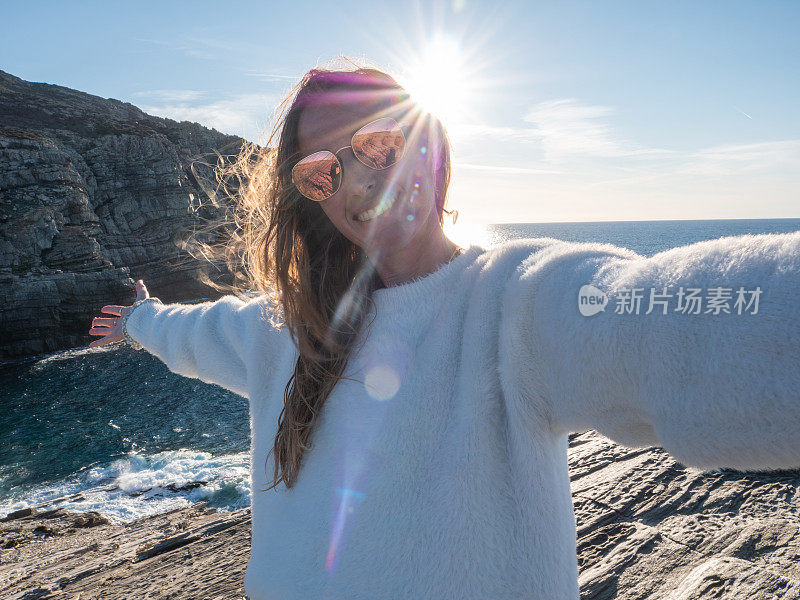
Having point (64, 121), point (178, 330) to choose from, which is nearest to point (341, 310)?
point (178, 330)

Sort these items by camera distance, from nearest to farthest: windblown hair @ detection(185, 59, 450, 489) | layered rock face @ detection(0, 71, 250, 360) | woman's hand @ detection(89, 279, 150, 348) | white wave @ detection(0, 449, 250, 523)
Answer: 1. windblown hair @ detection(185, 59, 450, 489)
2. woman's hand @ detection(89, 279, 150, 348)
3. white wave @ detection(0, 449, 250, 523)
4. layered rock face @ detection(0, 71, 250, 360)

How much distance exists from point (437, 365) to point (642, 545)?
203cm

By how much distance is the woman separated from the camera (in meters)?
0.62

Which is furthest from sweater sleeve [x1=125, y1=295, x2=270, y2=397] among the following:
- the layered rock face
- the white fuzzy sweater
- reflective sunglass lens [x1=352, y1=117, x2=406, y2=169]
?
the layered rock face

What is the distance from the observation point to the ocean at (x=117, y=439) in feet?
39.3

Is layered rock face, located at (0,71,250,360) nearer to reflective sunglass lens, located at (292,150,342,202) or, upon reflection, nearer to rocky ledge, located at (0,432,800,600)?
rocky ledge, located at (0,432,800,600)

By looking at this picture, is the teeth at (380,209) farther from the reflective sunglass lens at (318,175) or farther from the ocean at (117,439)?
the ocean at (117,439)

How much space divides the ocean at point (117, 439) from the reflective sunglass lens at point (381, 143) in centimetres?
722

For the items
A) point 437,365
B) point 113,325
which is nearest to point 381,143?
point 437,365

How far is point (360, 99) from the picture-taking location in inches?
58.7

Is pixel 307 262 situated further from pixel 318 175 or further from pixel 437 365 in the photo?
pixel 437 365

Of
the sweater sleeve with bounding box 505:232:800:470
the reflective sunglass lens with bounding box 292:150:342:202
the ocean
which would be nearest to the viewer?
the sweater sleeve with bounding box 505:232:800:470

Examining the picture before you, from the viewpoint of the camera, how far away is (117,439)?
16547 millimetres

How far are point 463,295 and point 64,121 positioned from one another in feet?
183
